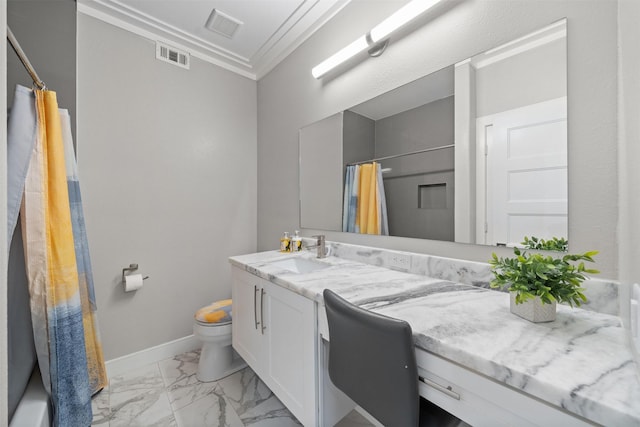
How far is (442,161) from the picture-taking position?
125cm

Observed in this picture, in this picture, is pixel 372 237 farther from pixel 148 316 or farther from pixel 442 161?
pixel 148 316

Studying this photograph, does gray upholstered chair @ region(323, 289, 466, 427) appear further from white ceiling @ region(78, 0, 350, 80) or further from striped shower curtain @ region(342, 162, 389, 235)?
white ceiling @ region(78, 0, 350, 80)

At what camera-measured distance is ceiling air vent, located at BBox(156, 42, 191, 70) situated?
2039mm

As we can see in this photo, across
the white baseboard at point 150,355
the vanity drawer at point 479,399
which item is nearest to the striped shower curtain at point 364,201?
the vanity drawer at point 479,399

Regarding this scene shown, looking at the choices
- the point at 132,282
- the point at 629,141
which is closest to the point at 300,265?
the point at 132,282

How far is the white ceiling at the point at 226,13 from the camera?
176cm

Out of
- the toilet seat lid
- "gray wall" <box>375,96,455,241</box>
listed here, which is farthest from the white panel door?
the toilet seat lid

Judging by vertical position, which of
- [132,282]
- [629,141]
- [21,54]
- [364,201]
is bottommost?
[132,282]

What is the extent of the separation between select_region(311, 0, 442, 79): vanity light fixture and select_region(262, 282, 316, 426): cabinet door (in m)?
1.38

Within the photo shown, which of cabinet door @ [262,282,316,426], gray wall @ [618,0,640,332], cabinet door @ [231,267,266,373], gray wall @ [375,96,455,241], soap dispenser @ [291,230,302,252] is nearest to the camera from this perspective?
gray wall @ [618,0,640,332]

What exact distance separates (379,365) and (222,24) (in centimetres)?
236

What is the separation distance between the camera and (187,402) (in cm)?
157

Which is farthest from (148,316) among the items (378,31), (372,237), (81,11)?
(378,31)

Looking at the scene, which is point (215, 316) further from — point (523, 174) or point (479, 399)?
point (523, 174)
